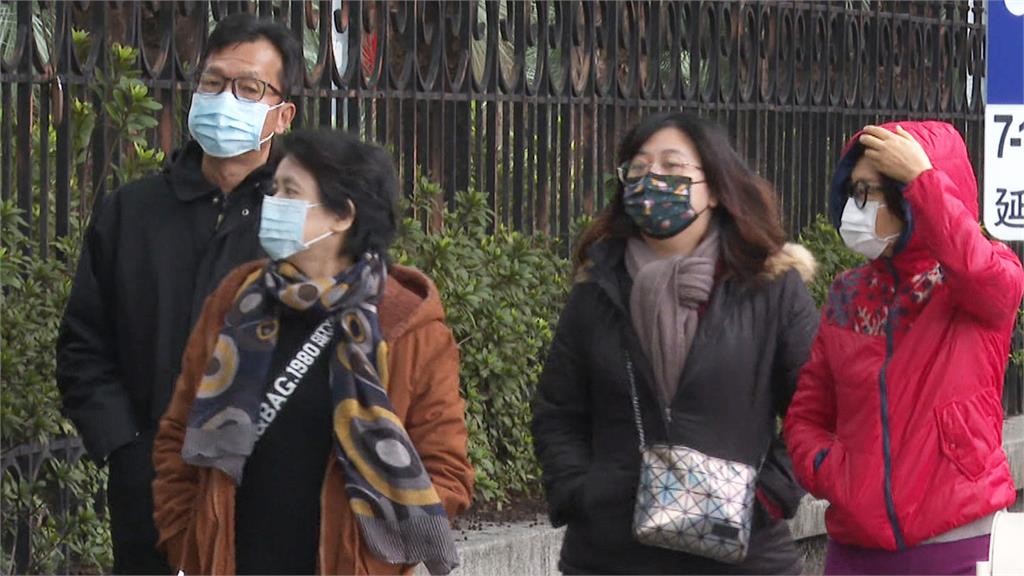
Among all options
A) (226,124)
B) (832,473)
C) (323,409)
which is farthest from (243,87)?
(832,473)

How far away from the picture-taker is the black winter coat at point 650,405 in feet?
15.8

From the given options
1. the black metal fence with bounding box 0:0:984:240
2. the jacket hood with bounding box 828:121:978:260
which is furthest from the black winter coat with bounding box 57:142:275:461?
the black metal fence with bounding box 0:0:984:240

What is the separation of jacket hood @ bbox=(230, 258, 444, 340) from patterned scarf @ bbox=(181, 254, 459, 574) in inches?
1.6

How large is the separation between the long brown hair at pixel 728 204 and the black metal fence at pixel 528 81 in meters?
2.28

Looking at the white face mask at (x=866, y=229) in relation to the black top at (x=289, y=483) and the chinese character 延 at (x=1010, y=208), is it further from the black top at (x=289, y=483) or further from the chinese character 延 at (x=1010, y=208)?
the chinese character 延 at (x=1010, y=208)

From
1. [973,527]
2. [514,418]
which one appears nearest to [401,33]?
[514,418]

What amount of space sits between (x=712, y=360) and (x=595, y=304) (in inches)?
12.8

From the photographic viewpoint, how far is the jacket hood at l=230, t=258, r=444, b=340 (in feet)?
14.8

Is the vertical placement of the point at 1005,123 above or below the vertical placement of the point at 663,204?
above

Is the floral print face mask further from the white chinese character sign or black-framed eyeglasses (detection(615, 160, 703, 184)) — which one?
the white chinese character sign

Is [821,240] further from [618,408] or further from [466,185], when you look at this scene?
[618,408]

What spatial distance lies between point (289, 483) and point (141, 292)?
0.92 metres

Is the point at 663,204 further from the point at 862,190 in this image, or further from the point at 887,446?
the point at 887,446

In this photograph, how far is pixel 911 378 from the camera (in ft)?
15.4
